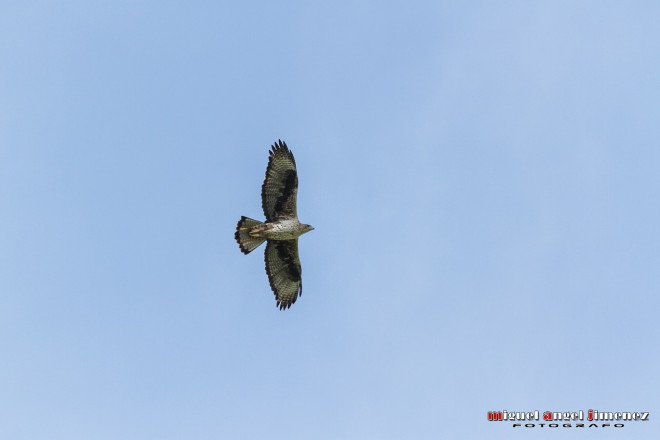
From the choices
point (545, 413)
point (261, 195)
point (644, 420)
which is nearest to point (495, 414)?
point (545, 413)

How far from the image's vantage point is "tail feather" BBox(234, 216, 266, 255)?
90.3ft

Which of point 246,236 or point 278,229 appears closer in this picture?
point 278,229

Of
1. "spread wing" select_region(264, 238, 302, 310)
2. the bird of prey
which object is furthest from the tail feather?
"spread wing" select_region(264, 238, 302, 310)

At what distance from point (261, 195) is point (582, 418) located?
10.6 metres

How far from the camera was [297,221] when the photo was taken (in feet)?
91.0

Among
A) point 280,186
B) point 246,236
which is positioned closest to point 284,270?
point 246,236

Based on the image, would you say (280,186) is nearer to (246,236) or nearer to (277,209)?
(277,209)

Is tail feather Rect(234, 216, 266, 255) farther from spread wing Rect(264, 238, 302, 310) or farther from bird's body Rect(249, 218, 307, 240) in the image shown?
spread wing Rect(264, 238, 302, 310)

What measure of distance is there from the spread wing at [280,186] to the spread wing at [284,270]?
124cm

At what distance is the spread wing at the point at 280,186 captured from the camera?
27375 mm

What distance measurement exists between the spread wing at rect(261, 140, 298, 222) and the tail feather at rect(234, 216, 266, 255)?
1.65ft

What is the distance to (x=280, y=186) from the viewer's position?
27562 millimetres

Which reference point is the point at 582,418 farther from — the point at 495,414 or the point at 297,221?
the point at 297,221

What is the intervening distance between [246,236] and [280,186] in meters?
1.68
